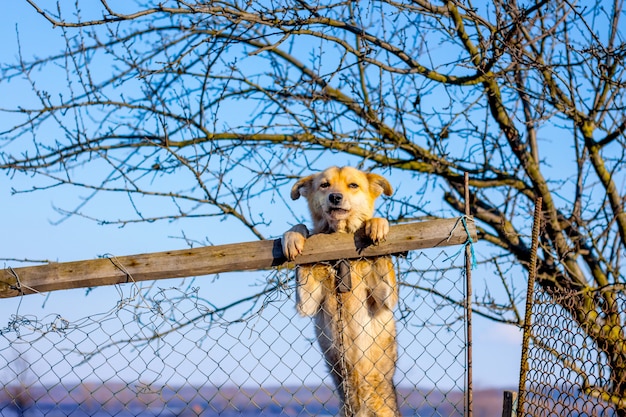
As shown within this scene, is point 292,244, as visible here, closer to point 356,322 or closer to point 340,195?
point 356,322

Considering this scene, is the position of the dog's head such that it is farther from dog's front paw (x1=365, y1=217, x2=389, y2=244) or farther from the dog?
dog's front paw (x1=365, y1=217, x2=389, y2=244)

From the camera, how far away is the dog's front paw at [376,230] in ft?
12.1

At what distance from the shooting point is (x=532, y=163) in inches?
319

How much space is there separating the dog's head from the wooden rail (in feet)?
4.40

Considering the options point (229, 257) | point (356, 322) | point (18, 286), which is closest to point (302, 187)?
point (356, 322)

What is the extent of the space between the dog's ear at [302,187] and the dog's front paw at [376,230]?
6.45 ft

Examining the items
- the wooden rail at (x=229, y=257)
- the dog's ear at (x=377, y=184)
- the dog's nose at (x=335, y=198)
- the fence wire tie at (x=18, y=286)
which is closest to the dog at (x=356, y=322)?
the dog's nose at (x=335, y=198)

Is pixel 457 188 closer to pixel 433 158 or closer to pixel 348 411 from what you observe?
pixel 433 158

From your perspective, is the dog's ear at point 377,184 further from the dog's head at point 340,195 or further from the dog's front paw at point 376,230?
the dog's front paw at point 376,230

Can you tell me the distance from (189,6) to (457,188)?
14.3 ft

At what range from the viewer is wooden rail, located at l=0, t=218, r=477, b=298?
371cm

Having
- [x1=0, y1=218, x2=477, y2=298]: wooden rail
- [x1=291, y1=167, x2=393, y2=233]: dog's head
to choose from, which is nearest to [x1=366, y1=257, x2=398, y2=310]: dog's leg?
[x1=291, y1=167, x2=393, y2=233]: dog's head

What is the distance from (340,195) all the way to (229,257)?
1.53 metres

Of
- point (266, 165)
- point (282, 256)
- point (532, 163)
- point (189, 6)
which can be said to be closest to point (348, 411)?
point (282, 256)
